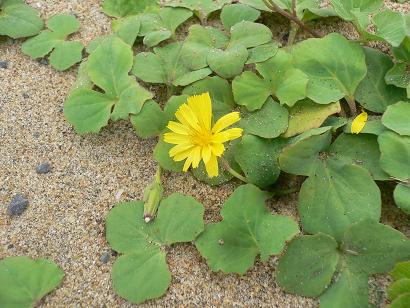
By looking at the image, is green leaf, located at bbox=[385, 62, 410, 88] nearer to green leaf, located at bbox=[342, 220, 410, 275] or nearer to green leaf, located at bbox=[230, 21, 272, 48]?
green leaf, located at bbox=[230, 21, 272, 48]

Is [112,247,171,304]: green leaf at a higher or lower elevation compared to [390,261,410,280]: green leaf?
lower

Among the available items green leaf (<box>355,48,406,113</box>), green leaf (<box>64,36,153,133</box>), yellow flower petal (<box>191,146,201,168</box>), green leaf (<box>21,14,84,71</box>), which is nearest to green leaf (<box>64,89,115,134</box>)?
green leaf (<box>64,36,153,133</box>)

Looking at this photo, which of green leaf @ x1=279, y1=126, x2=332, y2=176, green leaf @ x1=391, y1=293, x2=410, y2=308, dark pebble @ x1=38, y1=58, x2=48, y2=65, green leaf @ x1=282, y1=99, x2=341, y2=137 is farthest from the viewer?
dark pebble @ x1=38, y1=58, x2=48, y2=65

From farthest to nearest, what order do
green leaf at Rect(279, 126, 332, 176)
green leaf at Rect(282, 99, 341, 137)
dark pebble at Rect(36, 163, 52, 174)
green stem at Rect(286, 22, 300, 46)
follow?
green stem at Rect(286, 22, 300, 46), dark pebble at Rect(36, 163, 52, 174), green leaf at Rect(282, 99, 341, 137), green leaf at Rect(279, 126, 332, 176)

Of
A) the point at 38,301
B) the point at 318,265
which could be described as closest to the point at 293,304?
the point at 318,265


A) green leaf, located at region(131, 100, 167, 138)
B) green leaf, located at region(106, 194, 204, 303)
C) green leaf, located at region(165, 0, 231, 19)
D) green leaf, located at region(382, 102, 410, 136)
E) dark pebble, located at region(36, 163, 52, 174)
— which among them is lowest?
dark pebble, located at region(36, 163, 52, 174)

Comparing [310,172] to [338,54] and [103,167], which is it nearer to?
[338,54]

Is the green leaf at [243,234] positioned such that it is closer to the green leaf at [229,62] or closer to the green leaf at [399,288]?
the green leaf at [399,288]
